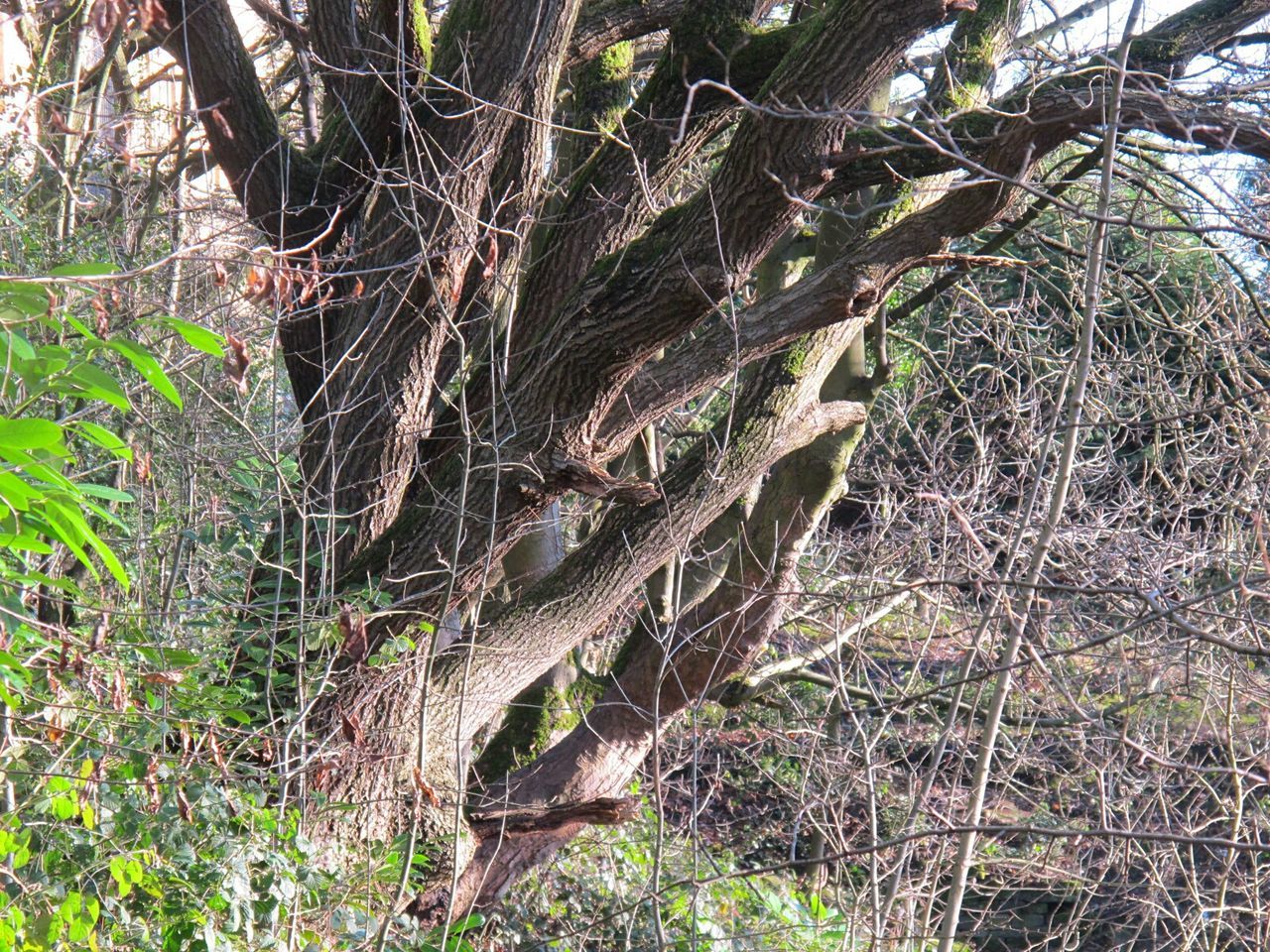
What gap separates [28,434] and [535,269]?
144 inches

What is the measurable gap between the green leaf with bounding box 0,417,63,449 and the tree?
6.17ft

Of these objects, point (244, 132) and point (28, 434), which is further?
point (244, 132)

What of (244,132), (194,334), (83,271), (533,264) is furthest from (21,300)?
(533,264)

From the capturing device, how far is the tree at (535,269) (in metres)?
3.81

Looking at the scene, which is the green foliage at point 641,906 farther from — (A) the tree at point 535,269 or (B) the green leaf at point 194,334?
(B) the green leaf at point 194,334

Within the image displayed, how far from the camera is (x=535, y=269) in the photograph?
5.12 meters

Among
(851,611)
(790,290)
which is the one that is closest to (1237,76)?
(790,290)

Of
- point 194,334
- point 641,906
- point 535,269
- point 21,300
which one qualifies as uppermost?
point 21,300

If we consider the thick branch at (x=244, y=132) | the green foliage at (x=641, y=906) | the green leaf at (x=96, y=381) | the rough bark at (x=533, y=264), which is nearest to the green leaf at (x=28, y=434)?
the green leaf at (x=96, y=381)

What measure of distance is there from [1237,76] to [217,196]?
4.63 meters

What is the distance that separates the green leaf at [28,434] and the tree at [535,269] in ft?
6.17

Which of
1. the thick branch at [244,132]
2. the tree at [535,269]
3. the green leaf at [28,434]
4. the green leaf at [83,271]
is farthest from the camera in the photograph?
the thick branch at [244,132]

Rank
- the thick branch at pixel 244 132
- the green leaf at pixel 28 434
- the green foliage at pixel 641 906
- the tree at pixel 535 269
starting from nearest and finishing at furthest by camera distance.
Answer: 1. the green leaf at pixel 28 434
2. the tree at pixel 535 269
3. the thick branch at pixel 244 132
4. the green foliage at pixel 641 906

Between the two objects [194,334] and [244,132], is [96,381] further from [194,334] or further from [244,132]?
[244,132]
